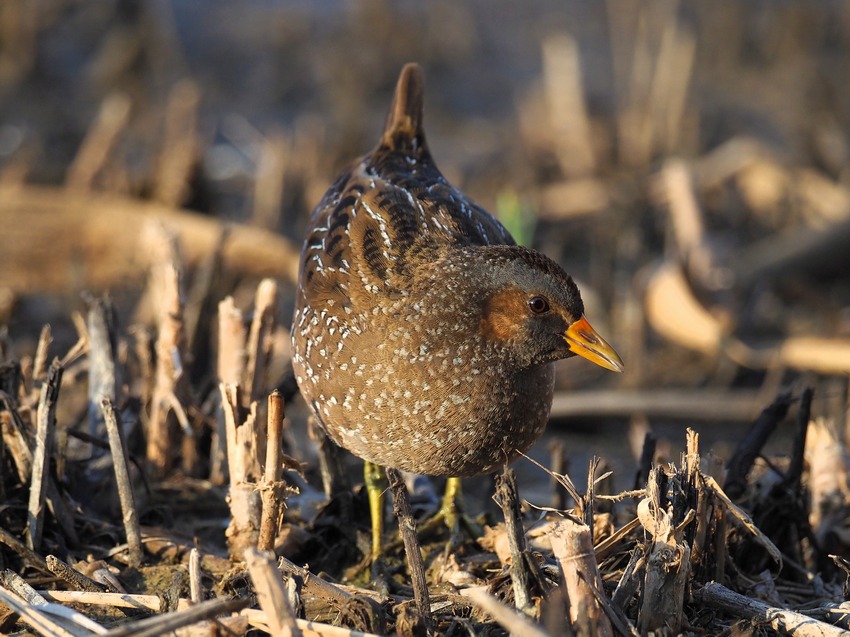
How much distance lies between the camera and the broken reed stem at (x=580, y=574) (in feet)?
10.7

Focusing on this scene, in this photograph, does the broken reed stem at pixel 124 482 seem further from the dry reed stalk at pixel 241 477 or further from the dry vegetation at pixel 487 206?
the dry reed stalk at pixel 241 477

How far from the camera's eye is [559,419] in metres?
6.41

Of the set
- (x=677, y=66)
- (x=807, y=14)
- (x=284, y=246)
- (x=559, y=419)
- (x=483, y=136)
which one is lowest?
(x=559, y=419)

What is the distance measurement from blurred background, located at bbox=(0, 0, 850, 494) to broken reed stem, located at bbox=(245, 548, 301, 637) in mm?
1893

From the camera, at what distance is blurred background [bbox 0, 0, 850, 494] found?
694 cm

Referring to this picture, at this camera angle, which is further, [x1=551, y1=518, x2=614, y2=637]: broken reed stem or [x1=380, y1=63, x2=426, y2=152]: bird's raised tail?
[x1=380, y1=63, x2=426, y2=152]: bird's raised tail

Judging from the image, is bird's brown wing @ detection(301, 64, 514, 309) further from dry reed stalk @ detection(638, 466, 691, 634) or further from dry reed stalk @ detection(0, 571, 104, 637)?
dry reed stalk @ detection(0, 571, 104, 637)

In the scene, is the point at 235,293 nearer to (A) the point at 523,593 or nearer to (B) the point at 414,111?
(B) the point at 414,111

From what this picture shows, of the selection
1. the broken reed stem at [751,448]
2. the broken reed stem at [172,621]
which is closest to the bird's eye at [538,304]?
the broken reed stem at [751,448]

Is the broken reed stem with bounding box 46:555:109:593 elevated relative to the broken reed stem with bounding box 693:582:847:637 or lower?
lower

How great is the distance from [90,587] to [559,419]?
322cm

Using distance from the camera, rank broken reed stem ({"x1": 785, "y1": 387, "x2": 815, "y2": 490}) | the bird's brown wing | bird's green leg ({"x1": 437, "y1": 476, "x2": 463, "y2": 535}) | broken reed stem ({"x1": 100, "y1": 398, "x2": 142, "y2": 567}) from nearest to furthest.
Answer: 1. broken reed stem ({"x1": 100, "y1": 398, "x2": 142, "y2": 567})
2. the bird's brown wing
3. broken reed stem ({"x1": 785, "y1": 387, "x2": 815, "y2": 490})
4. bird's green leg ({"x1": 437, "y1": 476, "x2": 463, "y2": 535})

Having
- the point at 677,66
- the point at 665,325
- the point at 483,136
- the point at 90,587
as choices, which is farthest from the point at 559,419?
the point at 483,136

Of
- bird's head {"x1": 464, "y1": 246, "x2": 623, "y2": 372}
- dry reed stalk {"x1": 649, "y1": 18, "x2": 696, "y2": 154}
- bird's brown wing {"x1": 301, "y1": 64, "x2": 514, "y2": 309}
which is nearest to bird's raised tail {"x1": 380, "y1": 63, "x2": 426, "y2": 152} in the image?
bird's brown wing {"x1": 301, "y1": 64, "x2": 514, "y2": 309}
